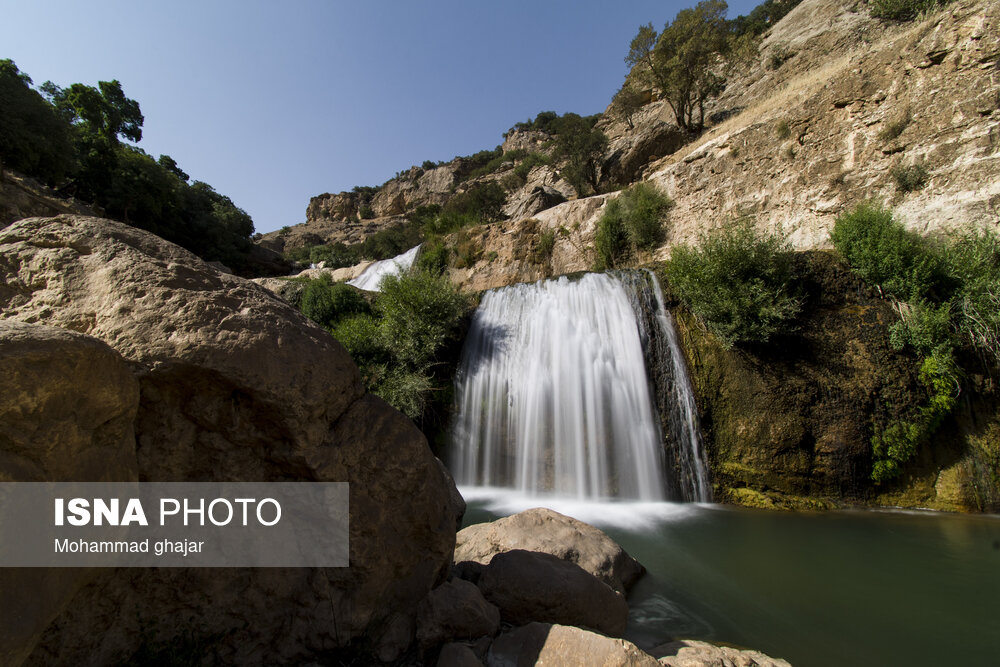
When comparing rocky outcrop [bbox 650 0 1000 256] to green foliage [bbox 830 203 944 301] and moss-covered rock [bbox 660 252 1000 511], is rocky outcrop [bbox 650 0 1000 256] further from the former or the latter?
moss-covered rock [bbox 660 252 1000 511]

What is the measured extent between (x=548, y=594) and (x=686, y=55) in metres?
31.4

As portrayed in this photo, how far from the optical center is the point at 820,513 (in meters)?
6.86

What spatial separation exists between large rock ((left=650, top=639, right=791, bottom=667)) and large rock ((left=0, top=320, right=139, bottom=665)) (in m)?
3.21

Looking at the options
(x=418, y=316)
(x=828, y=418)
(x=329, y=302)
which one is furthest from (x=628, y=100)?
(x=828, y=418)

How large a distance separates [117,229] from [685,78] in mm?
30782

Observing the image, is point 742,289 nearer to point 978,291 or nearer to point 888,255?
point 888,255

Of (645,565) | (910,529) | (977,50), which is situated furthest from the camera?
(977,50)

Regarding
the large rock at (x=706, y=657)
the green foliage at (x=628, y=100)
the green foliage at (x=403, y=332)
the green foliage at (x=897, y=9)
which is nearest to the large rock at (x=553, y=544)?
the large rock at (x=706, y=657)

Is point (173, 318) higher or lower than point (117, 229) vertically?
lower

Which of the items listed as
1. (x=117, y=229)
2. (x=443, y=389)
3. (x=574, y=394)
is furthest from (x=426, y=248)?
(x=117, y=229)

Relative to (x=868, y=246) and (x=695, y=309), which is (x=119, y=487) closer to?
(x=695, y=309)

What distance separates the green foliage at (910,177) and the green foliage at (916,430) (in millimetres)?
5515

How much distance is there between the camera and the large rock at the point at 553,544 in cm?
406

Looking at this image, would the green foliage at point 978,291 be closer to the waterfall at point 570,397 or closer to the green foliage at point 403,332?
the waterfall at point 570,397
